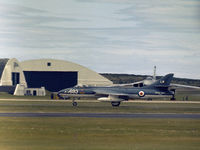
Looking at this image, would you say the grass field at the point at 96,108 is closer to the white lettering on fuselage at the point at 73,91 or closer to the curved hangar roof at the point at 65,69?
the white lettering on fuselage at the point at 73,91

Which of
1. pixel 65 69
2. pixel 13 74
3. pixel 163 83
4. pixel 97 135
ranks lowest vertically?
pixel 13 74

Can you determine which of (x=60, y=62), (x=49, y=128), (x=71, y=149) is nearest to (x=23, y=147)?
(x=71, y=149)

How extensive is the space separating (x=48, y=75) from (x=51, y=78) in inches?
59.8

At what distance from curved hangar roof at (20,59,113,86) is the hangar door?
1.12 feet

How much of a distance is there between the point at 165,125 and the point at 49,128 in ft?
38.0

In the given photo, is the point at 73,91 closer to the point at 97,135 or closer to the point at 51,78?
the point at 97,135

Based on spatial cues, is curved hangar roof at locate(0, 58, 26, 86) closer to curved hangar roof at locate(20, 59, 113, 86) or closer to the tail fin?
curved hangar roof at locate(20, 59, 113, 86)

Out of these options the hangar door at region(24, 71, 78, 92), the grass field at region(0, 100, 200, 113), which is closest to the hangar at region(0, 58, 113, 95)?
the hangar door at region(24, 71, 78, 92)

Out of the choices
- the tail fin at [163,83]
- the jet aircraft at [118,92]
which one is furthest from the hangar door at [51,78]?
the jet aircraft at [118,92]

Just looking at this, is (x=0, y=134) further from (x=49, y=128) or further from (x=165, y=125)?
(x=165, y=125)

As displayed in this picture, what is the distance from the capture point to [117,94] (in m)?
84.2

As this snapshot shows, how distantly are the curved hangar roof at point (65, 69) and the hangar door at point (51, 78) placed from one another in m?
0.34

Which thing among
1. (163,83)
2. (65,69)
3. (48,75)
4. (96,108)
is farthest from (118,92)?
(48,75)

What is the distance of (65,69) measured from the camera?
514 ft
